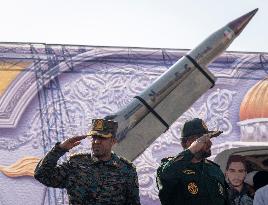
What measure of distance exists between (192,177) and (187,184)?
67mm

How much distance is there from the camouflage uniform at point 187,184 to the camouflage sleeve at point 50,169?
0.77m

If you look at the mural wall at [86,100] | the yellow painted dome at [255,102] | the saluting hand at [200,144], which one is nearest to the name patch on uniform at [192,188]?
the saluting hand at [200,144]

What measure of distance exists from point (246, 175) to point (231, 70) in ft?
41.9

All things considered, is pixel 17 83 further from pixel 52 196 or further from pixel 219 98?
pixel 219 98

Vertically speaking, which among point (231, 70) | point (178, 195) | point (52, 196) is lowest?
point (178, 195)

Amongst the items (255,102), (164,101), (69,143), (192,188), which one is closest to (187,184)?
(192,188)

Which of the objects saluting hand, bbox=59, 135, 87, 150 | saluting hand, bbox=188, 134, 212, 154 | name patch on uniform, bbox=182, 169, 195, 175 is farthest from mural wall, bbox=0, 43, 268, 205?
saluting hand, bbox=188, 134, 212, 154

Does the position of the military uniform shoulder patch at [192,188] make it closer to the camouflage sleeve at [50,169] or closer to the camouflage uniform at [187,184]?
the camouflage uniform at [187,184]

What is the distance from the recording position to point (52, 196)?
52.5 feet

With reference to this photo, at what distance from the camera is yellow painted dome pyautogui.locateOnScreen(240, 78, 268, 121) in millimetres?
17281

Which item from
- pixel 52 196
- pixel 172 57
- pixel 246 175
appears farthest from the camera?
pixel 172 57

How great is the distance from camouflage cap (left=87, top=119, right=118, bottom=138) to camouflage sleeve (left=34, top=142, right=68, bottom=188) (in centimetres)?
28

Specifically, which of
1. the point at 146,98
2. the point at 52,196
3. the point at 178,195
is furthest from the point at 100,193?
the point at 52,196

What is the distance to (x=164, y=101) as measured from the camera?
9.61 metres
